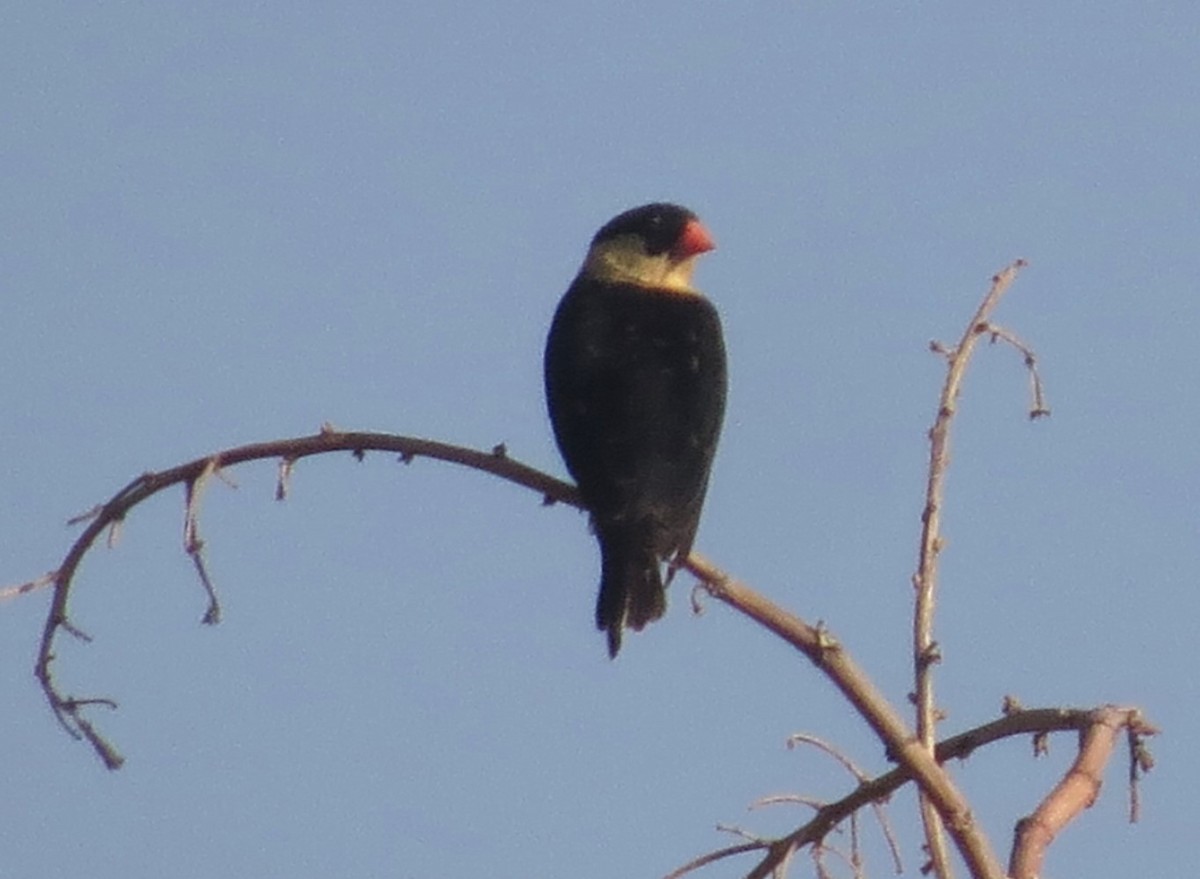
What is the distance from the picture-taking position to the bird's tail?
4316mm

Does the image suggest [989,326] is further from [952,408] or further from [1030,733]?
[1030,733]

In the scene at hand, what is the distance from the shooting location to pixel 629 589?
14.3 ft

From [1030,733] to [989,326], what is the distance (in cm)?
59

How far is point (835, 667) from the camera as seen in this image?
2.78 m

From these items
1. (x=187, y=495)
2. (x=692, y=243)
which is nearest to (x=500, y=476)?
(x=187, y=495)

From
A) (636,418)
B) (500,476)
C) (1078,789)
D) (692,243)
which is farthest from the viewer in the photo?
(692,243)

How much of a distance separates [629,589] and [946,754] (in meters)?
1.64

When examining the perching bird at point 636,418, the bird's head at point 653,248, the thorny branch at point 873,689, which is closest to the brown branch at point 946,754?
the thorny branch at point 873,689

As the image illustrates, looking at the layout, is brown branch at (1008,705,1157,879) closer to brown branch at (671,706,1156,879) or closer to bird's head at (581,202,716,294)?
brown branch at (671,706,1156,879)

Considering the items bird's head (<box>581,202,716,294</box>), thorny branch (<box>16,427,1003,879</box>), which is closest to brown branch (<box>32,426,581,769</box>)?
thorny branch (<box>16,427,1003,879</box>)

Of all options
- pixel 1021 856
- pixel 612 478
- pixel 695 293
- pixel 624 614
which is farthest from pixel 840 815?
pixel 695 293

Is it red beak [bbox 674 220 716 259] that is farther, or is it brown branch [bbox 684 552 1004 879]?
red beak [bbox 674 220 716 259]

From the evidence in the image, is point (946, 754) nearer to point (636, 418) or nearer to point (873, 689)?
point (873, 689)

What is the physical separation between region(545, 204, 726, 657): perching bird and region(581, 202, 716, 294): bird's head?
200 millimetres
